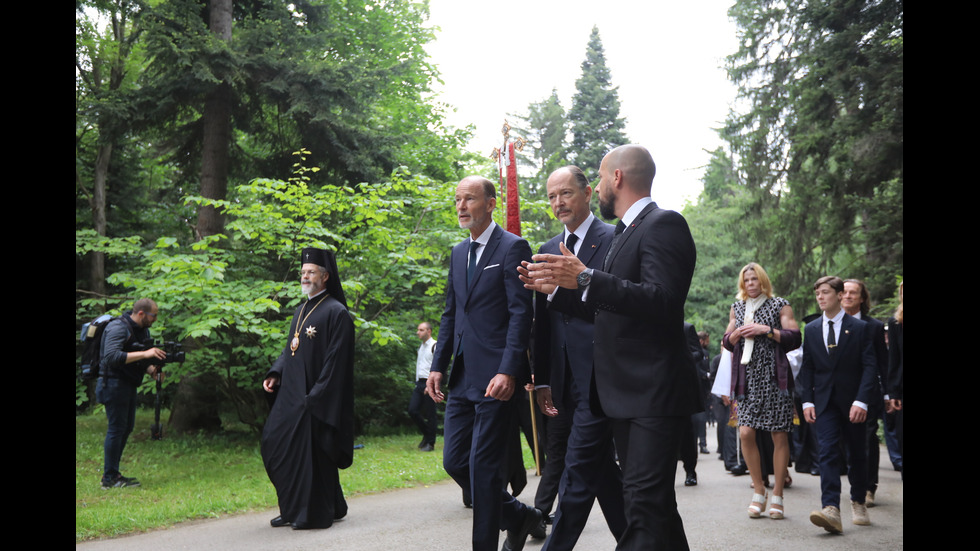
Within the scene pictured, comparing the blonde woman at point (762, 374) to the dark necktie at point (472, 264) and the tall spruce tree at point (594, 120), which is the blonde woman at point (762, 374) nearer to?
the dark necktie at point (472, 264)

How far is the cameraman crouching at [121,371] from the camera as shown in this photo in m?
9.48

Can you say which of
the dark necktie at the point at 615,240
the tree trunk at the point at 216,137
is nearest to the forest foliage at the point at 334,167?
the tree trunk at the point at 216,137

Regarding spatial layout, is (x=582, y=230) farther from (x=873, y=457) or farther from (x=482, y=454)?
(x=873, y=457)

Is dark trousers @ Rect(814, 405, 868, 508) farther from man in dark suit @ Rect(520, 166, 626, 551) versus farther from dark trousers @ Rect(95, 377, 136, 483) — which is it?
dark trousers @ Rect(95, 377, 136, 483)

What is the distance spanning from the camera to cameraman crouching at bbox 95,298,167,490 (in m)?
9.48

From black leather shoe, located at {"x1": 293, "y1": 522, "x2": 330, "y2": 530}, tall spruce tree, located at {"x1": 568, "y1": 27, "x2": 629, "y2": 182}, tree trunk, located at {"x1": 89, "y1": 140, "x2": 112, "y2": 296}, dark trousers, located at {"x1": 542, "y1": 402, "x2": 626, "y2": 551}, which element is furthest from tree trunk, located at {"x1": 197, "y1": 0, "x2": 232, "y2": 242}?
tall spruce tree, located at {"x1": 568, "y1": 27, "x2": 629, "y2": 182}

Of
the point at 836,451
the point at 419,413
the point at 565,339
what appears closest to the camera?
the point at 565,339

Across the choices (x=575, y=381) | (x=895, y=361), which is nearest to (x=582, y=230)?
(x=575, y=381)

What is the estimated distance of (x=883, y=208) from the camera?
1612 cm

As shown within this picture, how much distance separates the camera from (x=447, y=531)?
6.87m

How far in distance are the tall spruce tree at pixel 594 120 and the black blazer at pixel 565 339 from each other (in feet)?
128

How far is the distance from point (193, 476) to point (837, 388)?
8461mm
